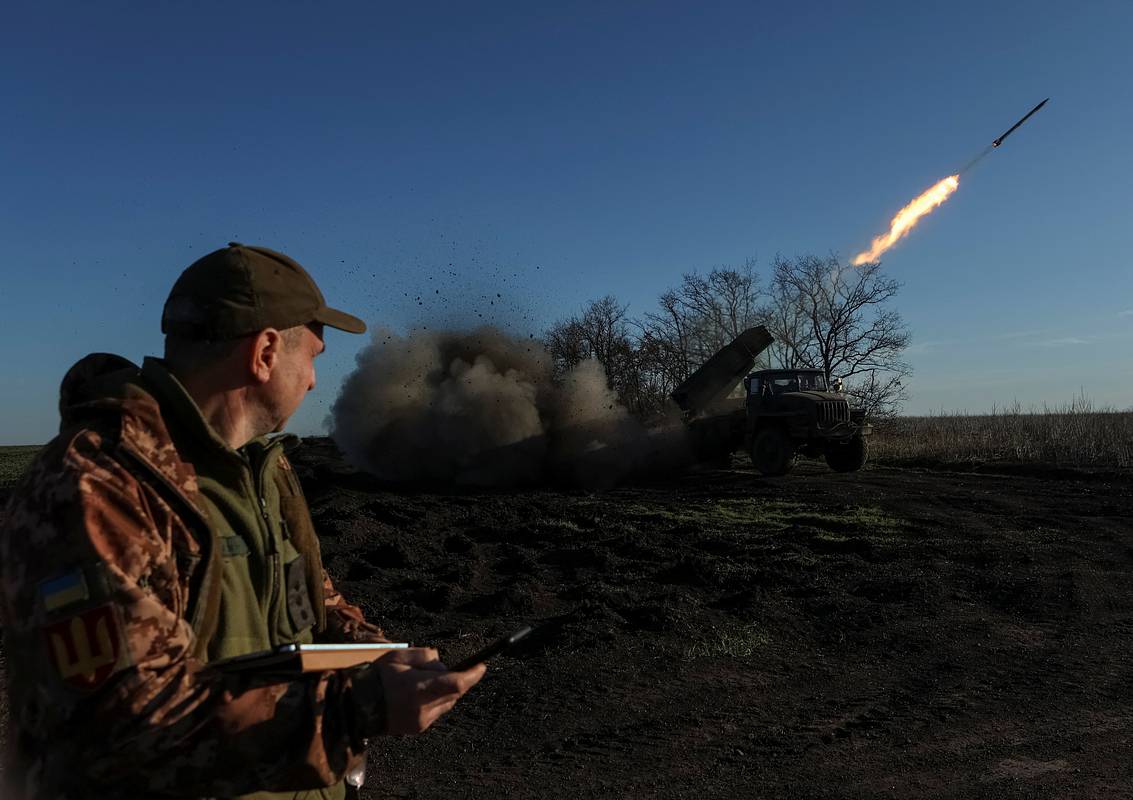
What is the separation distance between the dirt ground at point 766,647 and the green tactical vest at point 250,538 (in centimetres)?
288

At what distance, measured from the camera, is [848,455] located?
20.5 metres

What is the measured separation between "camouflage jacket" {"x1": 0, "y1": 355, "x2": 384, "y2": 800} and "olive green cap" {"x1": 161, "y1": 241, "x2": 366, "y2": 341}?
27 centimetres

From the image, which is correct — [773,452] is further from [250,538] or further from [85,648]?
[85,648]

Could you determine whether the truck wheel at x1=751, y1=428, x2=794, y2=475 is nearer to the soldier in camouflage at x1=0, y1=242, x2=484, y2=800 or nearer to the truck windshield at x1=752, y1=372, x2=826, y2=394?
the truck windshield at x1=752, y1=372, x2=826, y2=394

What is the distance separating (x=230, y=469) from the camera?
1842 mm

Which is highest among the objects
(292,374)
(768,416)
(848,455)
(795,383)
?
(795,383)

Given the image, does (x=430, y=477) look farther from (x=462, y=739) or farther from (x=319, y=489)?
(x=462, y=739)

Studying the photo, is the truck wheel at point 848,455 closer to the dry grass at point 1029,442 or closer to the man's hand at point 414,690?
the dry grass at point 1029,442

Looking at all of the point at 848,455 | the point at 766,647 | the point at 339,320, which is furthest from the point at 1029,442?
the point at 339,320

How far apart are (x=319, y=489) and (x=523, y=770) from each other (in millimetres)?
13971

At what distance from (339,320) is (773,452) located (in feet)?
59.4

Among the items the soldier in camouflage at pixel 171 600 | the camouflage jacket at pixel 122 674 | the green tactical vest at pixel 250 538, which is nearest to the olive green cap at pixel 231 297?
the soldier in camouflage at pixel 171 600

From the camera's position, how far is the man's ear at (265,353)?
1851 millimetres

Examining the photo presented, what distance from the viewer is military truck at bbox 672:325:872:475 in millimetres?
19047
